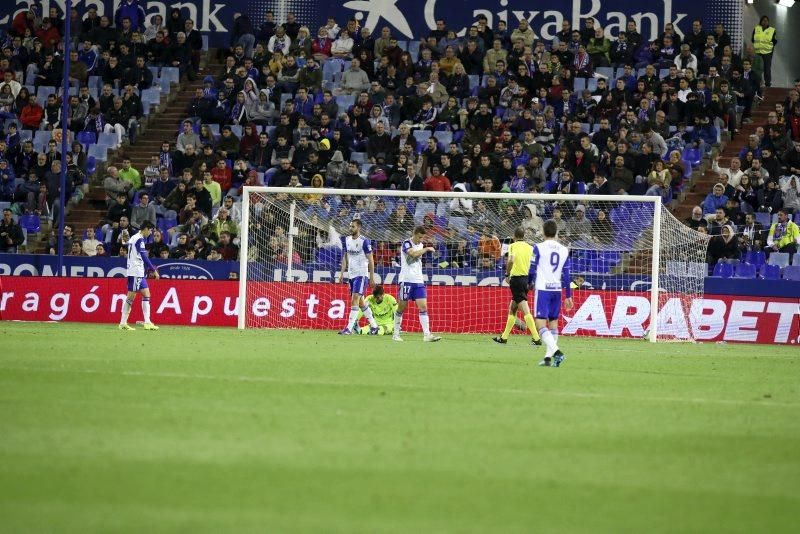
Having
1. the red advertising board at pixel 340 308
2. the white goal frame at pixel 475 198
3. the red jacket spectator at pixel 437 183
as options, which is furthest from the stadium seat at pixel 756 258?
the red jacket spectator at pixel 437 183

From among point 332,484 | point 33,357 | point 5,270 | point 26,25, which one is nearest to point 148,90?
point 26,25

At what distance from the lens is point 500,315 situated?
27.6m

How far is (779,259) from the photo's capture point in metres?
28.0

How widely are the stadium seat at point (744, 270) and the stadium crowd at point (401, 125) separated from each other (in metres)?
0.34

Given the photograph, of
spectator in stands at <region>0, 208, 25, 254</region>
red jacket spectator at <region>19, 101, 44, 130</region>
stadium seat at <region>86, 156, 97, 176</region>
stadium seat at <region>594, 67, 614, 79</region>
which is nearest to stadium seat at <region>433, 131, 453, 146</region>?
stadium seat at <region>594, 67, 614, 79</region>

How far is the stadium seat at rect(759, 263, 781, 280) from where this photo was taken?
1091 inches

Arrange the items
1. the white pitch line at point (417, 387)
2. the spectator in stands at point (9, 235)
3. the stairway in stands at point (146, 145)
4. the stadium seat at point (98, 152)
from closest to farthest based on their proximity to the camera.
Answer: the white pitch line at point (417, 387)
the spectator in stands at point (9, 235)
the stairway in stands at point (146, 145)
the stadium seat at point (98, 152)

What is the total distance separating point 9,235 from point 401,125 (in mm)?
9981

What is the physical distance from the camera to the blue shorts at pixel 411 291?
23.7 m

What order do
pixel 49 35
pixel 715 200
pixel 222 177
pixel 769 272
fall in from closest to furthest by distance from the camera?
pixel 769 272 → pixel 715 200 → pixel 222 177 → pixel 49 35

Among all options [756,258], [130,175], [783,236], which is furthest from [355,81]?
[783,236]

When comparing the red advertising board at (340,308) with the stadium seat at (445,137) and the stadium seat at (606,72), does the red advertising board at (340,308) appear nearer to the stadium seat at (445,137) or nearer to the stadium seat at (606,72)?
the stadium seat at (445,137)

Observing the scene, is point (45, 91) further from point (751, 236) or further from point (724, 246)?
point (751, 236)

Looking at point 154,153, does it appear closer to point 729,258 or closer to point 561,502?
point 729,258
